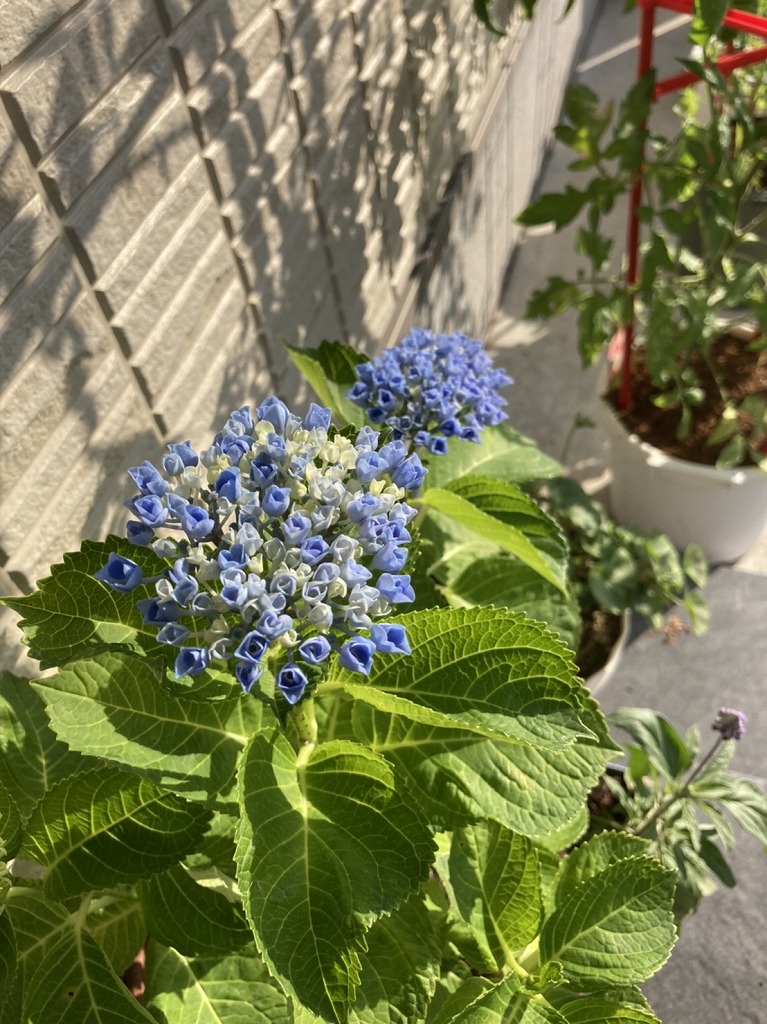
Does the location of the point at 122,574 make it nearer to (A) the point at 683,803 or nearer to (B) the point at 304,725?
(B) the point at 304,725

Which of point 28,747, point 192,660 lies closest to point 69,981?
point 28,747

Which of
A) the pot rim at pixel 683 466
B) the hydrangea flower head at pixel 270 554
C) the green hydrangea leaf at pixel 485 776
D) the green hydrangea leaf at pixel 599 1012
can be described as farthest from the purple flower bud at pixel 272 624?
the pot rim at pixel 683 466

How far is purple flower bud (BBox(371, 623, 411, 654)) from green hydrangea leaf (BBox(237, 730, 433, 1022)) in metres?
0.12

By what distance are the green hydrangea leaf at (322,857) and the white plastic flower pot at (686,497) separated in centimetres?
124

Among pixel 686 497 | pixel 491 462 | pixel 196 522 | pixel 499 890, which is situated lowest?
pixel 686 497

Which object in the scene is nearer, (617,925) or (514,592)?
(617,925)

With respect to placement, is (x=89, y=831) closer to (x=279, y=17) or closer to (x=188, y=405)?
(x=188, y=405)

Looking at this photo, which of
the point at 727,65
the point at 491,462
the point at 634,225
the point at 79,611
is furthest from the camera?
the point at 634,225

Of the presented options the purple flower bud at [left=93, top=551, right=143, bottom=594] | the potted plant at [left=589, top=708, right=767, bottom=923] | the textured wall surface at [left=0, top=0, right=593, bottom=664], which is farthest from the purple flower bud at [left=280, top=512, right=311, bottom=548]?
the potted plant at [left=589, top=708, right=767, bottom=923]

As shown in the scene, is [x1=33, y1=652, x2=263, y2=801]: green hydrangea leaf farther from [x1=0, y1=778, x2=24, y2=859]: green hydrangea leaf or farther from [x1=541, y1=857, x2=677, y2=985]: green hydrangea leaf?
[x1=541, y1=857, x2=677, y2=985]: green hydrangea leaf

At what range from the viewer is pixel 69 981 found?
679mm

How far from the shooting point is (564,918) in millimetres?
817

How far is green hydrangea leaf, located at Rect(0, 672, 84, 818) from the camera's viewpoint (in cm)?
76

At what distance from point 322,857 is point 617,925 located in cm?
33
